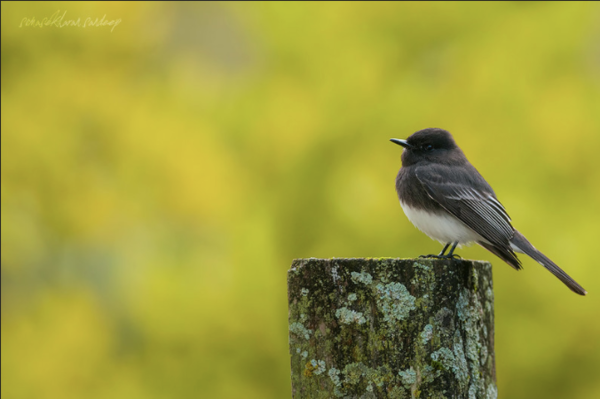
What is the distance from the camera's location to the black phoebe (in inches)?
175

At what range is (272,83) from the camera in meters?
7.07

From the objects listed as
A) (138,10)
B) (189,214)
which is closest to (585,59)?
(189,214)

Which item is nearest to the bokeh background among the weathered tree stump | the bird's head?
the bird's head

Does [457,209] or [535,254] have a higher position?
[457,209]

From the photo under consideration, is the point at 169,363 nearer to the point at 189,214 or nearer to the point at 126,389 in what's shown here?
the point at 126,389

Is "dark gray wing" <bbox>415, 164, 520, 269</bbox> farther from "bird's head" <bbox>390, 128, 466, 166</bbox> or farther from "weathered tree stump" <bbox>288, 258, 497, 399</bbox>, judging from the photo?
"weathered tree stump" <bbox>288, 258, 497, 399</bbox>

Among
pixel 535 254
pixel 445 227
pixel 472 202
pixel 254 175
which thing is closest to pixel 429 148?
pixel 472 202

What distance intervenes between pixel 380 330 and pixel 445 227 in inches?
80.3

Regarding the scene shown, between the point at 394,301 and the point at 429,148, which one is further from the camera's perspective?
the point at 429,148

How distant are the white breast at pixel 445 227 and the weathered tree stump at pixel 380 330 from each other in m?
1.78

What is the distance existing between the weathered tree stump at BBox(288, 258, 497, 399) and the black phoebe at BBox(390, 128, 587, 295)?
170 cm

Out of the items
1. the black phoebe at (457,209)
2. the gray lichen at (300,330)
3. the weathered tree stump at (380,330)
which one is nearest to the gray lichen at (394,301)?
the weathered tree stump at (380,330)

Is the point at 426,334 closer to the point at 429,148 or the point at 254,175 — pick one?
the point at 429,148

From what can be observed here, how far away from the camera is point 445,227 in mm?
4578
